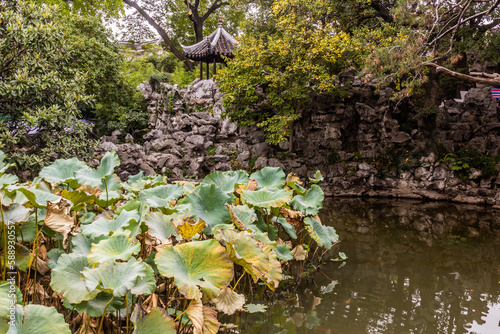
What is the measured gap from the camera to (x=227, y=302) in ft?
5.57

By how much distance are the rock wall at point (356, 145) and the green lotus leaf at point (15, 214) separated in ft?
26.1

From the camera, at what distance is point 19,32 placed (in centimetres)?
505

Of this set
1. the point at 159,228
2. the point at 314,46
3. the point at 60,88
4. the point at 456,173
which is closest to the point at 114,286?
the point at 159,228

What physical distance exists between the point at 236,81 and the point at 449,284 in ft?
26.1

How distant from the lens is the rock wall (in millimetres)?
9969

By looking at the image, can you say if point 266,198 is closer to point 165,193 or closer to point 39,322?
point 165,193

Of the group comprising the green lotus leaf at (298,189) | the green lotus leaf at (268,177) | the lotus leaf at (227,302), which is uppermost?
the green lotus leaf at (268,177)

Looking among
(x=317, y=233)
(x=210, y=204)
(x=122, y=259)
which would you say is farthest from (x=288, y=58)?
(x=122, y=259)

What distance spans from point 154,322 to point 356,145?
11129 mm

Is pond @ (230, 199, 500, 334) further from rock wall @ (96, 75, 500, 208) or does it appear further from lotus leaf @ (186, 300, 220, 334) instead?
rock wall @ (96, 75, 500, 208)

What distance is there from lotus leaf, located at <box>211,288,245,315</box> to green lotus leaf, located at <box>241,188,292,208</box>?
2.44 feet

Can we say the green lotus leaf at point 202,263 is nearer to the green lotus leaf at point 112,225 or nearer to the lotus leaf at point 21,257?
the green lotus leaf at point 112,225

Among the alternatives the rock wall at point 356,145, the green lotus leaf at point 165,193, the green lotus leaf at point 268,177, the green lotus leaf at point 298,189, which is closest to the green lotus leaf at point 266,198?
the green lotus leaf at point 165,193

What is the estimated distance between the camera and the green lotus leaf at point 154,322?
4.50ft
